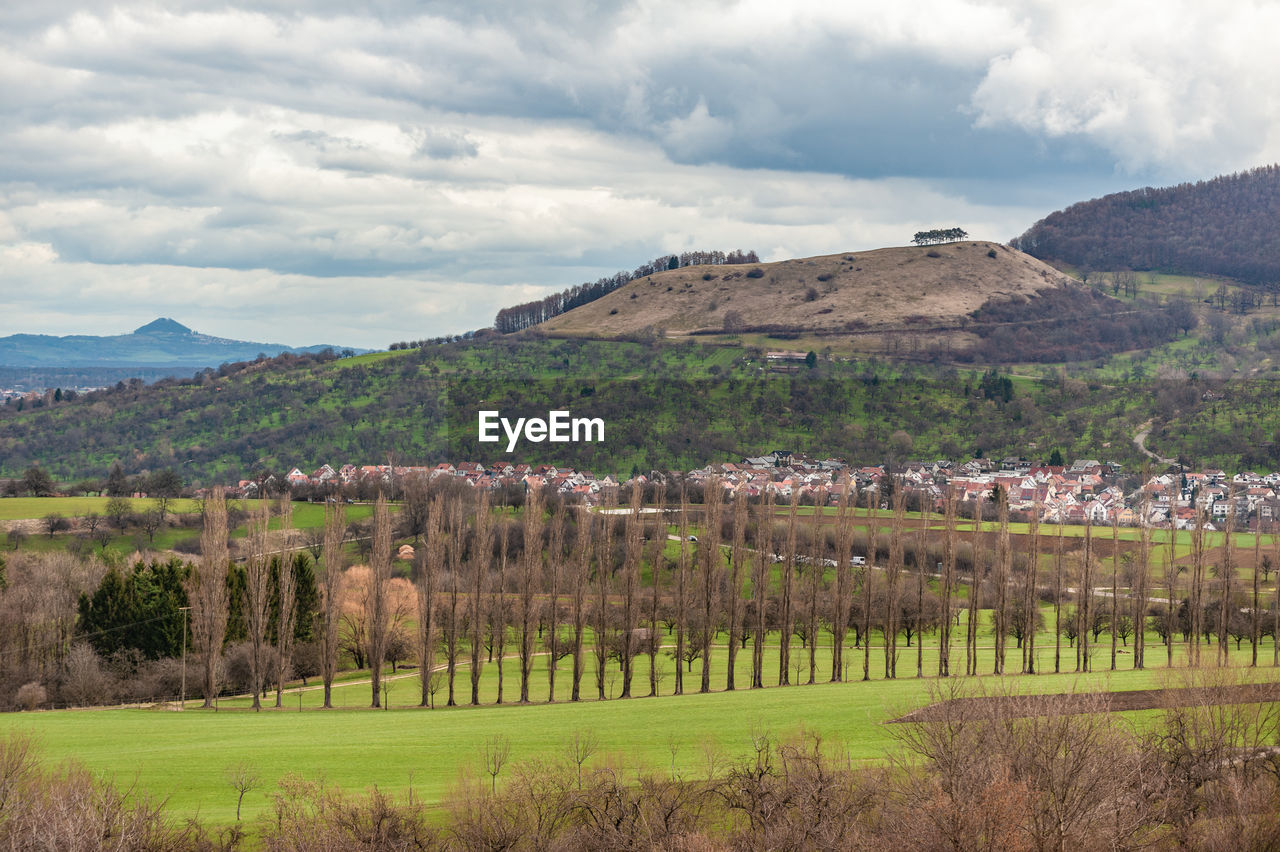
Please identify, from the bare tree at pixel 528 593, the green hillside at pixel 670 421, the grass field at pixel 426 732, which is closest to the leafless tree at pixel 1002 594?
the grass field at pixel 426 732

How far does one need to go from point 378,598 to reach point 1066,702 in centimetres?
4026

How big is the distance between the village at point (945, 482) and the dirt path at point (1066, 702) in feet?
221

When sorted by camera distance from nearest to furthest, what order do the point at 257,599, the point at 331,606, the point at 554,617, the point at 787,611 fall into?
the point at 331,606 → the point at 257,599 → the point at 787,611 → the point at 554,617

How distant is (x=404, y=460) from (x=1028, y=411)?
343ft

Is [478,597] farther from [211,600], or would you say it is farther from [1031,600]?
[1031,600]

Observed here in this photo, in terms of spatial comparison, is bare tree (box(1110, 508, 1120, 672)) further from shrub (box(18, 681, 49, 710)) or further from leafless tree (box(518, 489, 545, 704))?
shrub (box(18, 681, 49, 710))

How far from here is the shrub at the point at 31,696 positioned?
6294 cm

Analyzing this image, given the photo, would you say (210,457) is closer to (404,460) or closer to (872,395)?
(404,460)

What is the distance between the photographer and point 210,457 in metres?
168

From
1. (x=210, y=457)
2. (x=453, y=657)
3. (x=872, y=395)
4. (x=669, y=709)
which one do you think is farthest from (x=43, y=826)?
(x=872, y=395)

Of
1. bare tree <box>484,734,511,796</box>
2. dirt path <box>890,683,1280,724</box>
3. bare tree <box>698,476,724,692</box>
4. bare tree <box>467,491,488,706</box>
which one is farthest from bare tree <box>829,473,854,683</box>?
bare tree <box>484,734,511,796</box>

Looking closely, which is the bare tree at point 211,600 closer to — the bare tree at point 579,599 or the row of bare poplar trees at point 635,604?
the row of bare poplar trees at point 635,604

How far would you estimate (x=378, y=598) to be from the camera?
6228 cm

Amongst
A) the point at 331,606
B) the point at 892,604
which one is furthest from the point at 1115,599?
the point at 331,606
